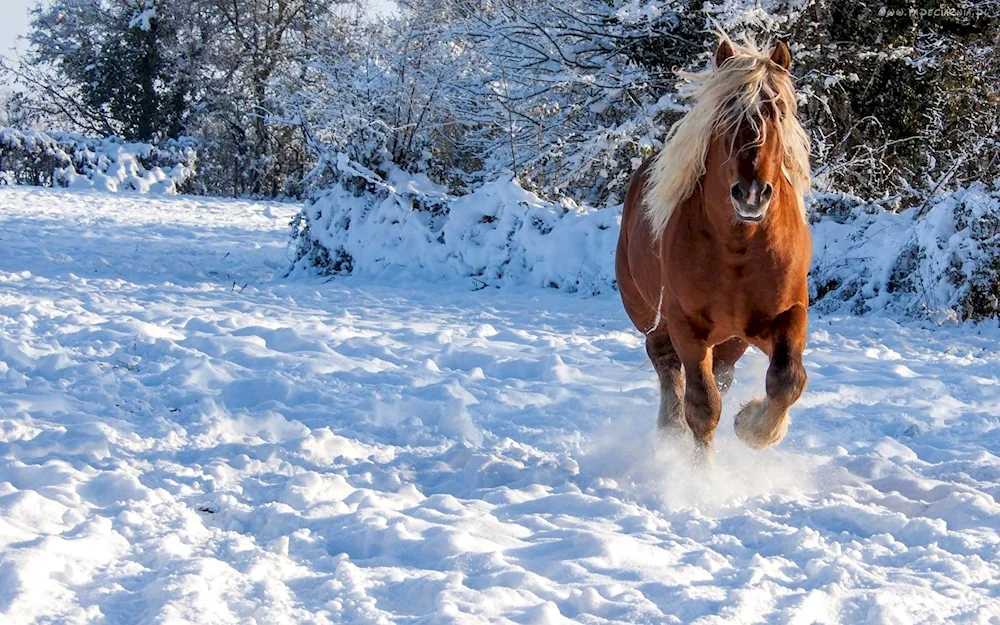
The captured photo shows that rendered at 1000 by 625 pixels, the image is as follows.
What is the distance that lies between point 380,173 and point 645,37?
144 inches

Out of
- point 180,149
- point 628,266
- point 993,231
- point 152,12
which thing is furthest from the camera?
point 152,12

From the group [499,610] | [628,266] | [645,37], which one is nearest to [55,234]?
[645,37]

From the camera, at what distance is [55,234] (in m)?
12.1

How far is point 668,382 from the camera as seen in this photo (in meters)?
4.99

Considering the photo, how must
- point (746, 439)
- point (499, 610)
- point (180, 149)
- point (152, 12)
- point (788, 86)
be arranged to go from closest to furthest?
point (499, 610) → point (788, 86) → point (746, 439) → point (180, 149) → point (152, 12)

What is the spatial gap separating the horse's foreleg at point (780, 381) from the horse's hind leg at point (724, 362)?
82cm

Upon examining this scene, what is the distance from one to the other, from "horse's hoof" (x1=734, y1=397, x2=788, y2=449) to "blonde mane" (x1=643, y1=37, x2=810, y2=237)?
0.88 m

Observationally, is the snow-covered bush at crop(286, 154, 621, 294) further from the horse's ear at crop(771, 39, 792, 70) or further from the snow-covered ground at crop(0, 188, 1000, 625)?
the horse's ear at crop(771, 39, 792, 70)

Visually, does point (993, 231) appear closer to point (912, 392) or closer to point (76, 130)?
point (912, 392)

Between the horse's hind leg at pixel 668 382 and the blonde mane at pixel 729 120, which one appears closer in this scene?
the blonde mane at pixel 729 120

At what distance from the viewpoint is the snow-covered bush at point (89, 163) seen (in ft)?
68.9

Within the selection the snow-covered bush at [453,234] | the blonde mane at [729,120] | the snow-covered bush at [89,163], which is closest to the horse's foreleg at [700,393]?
the blonde mane at [729,120]

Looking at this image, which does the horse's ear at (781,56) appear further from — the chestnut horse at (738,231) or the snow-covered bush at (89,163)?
the snow-covered bush at (89,163)

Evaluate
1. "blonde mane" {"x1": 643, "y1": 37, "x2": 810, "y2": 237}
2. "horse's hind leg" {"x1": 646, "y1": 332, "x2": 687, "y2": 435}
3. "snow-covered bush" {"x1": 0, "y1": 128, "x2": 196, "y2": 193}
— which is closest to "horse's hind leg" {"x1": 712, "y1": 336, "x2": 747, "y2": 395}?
"horse's hind leg" {"x1": 646, "y1": 332, "x2": 687, "y2": 435}
